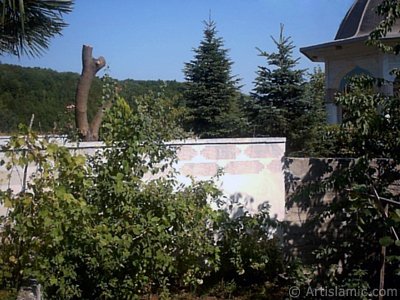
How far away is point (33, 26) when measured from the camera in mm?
7035

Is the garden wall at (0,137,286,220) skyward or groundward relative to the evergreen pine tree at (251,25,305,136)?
groundward

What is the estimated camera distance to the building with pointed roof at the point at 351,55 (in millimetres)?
11914

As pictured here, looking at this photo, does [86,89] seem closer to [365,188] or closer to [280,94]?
[365,188]

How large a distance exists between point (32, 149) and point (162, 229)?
1262 mm

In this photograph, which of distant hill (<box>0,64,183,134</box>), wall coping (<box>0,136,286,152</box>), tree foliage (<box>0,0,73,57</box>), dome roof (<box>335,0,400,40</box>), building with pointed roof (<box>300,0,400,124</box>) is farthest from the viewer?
dome roof (<box>335,0,400,40</box>)

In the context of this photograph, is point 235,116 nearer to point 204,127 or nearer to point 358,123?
point 204,127

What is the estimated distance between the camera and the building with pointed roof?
11.9 metres

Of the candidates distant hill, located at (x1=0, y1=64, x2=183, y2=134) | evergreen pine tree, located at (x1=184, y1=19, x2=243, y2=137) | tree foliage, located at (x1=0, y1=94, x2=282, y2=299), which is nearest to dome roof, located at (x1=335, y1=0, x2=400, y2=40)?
evergreen pine tree, located at (x1=184, y1=19, x2=243, y2=137)

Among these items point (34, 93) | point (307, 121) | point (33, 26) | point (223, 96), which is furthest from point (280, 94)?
point (33, 26)

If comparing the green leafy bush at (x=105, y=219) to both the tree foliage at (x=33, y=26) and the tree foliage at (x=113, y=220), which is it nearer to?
the tree foliage at (x=113, y=220)

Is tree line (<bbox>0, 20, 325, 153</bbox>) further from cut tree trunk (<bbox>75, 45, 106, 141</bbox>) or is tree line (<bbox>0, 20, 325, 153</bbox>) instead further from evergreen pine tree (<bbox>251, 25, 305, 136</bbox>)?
cut tree trunk (<bbox>75, 45, 106, 141</bbox>)

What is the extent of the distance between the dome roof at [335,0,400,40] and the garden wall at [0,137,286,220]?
853 centimetres

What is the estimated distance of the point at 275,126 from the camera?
12344 mm

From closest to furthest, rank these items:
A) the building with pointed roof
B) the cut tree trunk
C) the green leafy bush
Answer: the green leafy bush < the cut tree trunk < the building with pointed roof
